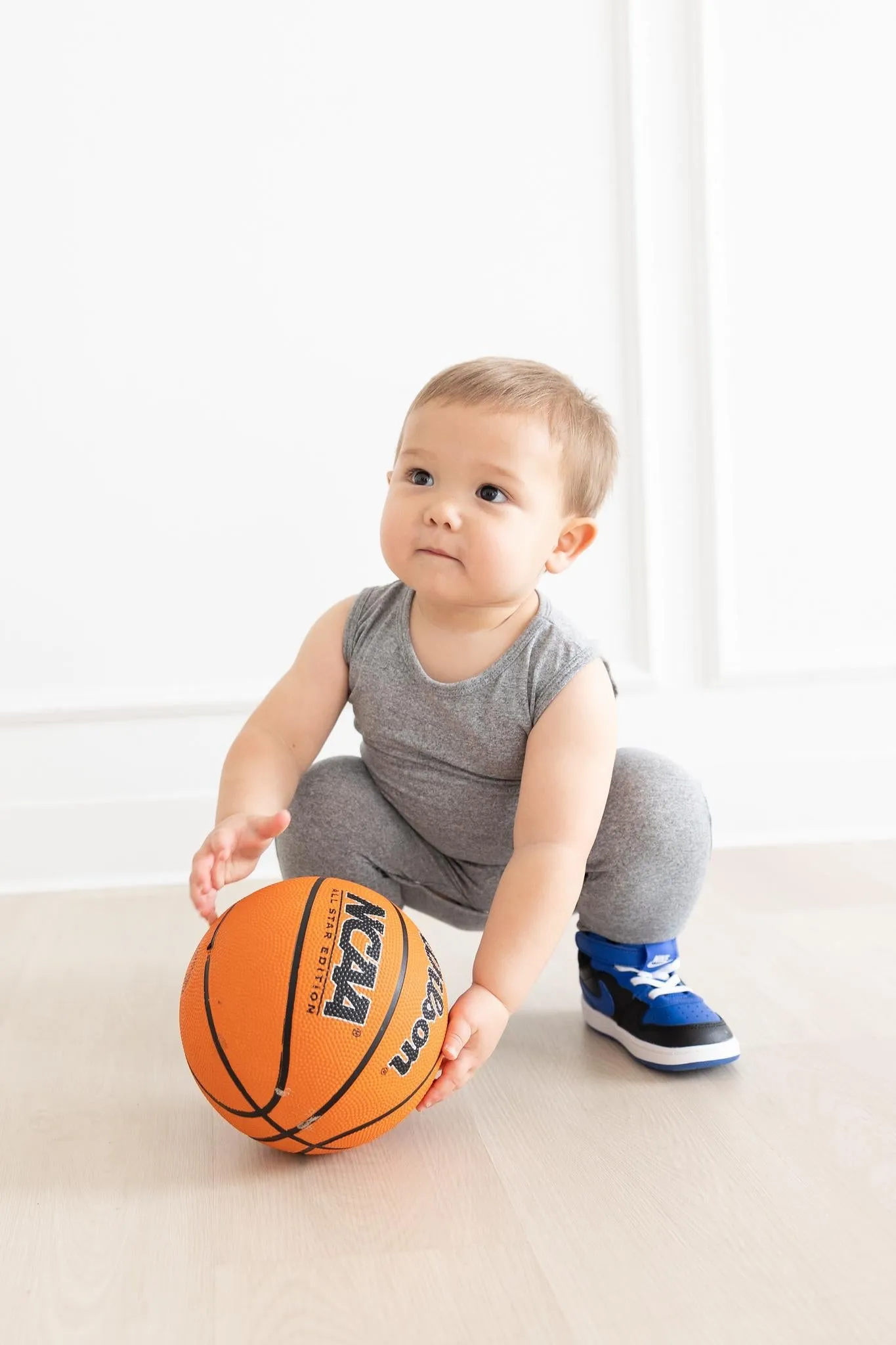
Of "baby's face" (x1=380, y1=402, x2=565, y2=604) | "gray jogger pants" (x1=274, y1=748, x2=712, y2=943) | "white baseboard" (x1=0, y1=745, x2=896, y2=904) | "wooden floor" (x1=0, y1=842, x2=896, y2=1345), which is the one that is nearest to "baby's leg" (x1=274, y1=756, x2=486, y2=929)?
"gray jogger pants" (x1=274, y1=748, x2=712, y2=943)

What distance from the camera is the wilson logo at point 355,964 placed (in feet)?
3.23

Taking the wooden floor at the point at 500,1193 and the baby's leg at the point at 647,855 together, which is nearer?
the wooden floor at the point at 500,1193

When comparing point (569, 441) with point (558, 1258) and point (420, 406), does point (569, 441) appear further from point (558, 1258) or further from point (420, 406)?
point (558, 1258)

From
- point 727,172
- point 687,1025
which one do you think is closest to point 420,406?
point 687,1025

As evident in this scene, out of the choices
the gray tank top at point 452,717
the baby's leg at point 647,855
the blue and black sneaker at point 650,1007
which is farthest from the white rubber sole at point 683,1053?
the gray tank top at point 452,717

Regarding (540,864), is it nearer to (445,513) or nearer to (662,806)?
(662,806)

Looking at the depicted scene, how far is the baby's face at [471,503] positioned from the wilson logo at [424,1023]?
34 centimetres

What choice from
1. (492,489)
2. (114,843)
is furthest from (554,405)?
(114,843)

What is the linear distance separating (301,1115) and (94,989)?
0.59m

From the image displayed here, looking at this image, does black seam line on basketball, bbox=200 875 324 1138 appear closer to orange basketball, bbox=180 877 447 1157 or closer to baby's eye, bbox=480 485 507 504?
orange basketball, bbox=180 877 447 1157

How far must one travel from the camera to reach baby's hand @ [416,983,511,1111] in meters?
1.06

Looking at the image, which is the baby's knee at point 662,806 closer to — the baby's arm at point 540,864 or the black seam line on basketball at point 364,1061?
the baby's arm at point 540,864

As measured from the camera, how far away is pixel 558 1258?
2.95 ft

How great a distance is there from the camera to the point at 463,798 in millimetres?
1324
